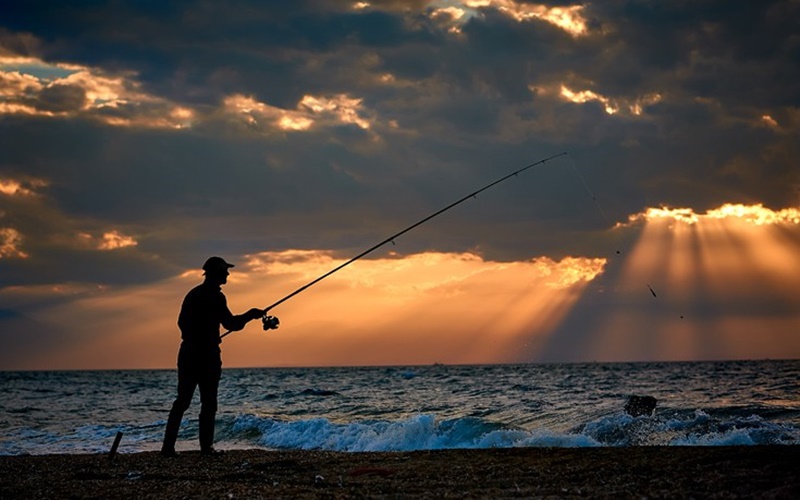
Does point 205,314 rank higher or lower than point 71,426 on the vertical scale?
higher

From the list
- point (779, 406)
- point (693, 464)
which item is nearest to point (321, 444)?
point (693, 464)

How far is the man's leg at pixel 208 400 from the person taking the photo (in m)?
9.43

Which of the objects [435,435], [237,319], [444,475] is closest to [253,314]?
[237,319]

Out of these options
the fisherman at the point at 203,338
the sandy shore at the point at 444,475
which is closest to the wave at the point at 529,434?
the sandy shore at the point at 444,475

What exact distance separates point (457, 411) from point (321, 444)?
5440 mm

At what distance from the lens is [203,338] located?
944 centimetres

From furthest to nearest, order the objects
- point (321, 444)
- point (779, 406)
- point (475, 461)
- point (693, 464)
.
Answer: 1. point (779, 406)
2. point (321, 444)
3. point (475, 461)
4. point (693, 464)

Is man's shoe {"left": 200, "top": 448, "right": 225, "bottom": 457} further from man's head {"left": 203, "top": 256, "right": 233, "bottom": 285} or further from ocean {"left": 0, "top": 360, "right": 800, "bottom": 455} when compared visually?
ocean {"left": 0, "top": 360, "right": 800, "bottom": 455}

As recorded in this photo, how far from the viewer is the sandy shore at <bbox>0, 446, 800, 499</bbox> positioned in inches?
228

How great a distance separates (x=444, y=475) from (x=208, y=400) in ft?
12.1

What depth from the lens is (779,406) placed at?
17375 mm

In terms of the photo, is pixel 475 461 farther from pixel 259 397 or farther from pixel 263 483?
pixel 259 397

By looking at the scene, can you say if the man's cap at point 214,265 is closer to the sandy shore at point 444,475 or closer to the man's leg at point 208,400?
the man's leg at point 208,400

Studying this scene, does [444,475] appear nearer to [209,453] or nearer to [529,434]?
[209,453]
